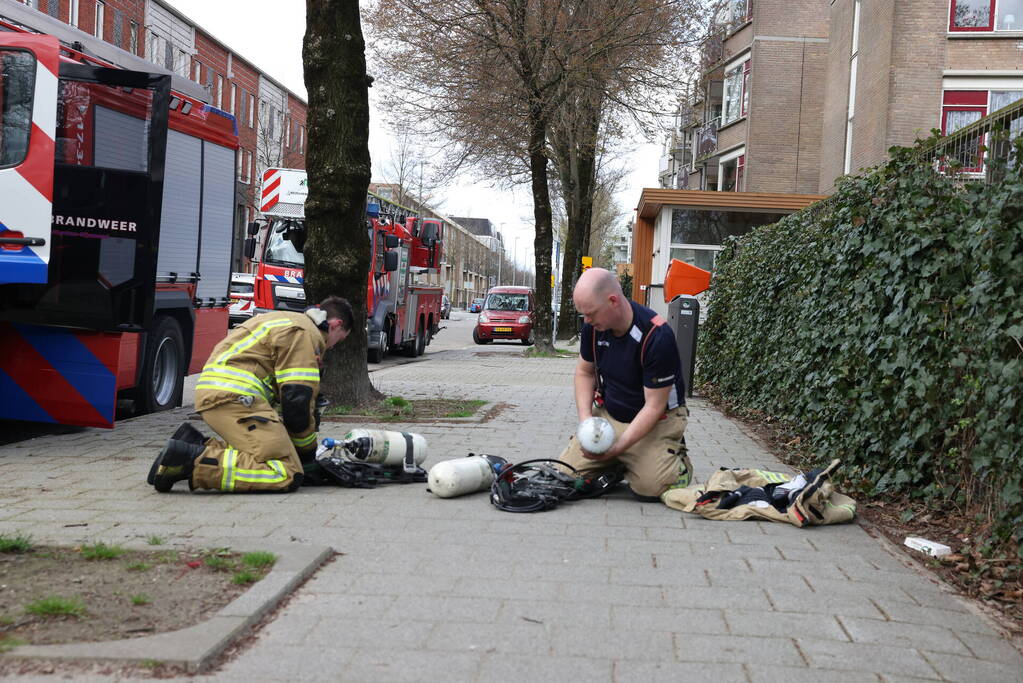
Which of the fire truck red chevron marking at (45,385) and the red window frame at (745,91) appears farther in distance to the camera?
the red window frame at (745,91)

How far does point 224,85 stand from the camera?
2135 inches

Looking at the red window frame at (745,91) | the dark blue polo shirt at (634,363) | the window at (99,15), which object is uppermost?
the window at (99,15)

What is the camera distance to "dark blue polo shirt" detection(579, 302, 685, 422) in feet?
20.4

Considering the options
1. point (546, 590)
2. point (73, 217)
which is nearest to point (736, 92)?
point (73, 217)

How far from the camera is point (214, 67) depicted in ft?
Answer: 172

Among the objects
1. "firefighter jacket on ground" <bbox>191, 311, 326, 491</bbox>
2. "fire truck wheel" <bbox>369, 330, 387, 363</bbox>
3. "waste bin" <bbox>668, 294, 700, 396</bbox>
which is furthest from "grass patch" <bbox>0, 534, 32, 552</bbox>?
"fire truck wheel" <bbox>369, 330, 387, 363</bbox>

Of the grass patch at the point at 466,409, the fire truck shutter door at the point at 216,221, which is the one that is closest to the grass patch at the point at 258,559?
the grass patch at the point at 466,409

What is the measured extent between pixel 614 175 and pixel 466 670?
44088mm

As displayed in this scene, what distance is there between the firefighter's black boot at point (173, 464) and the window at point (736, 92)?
33150 mm

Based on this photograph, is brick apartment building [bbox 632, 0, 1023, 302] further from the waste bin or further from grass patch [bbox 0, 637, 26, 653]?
grass patch [bbox 0, 637, 26, 653]

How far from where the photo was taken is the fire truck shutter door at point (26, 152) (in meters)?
7.52

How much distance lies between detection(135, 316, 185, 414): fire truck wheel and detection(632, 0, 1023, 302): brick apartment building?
1311cm

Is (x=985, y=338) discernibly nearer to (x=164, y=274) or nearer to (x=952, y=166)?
(x=952, y=166)

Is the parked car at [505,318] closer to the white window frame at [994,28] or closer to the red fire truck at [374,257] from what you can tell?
the red fire truck at [374,257]
